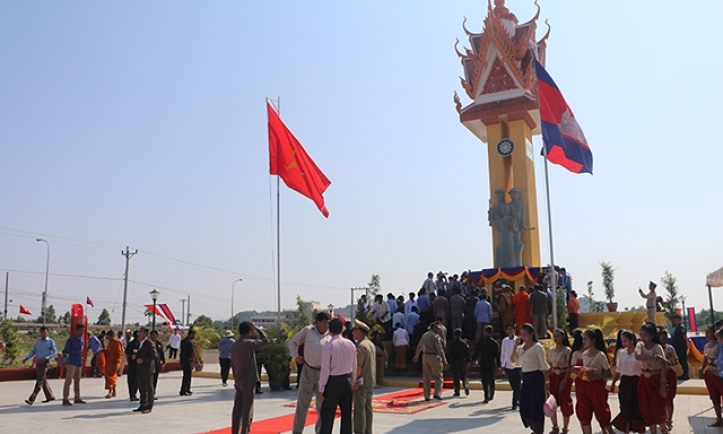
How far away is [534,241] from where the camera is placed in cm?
2689

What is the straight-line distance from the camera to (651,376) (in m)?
7.44

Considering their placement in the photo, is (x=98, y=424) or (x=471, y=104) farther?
(x=471, y=104)

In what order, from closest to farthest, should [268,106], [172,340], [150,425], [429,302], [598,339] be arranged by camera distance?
[598,339]
[150,425]
[268,106]
[429,302]
[172,340]

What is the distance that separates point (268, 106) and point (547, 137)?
668cm

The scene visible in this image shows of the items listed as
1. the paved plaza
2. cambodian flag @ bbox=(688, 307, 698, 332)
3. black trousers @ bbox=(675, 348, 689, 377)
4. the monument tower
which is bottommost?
the paved plaza

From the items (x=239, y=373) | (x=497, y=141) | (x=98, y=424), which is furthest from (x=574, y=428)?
(x=497, y=141)

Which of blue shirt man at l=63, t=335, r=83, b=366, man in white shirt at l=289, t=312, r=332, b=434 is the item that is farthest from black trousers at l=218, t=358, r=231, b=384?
man in white shirt at l=289, t=312, r=332, b=434

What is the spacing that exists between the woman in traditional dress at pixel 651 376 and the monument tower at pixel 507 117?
18605mm

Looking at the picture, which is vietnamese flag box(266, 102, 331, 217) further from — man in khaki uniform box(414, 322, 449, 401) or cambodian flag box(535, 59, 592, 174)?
cambodian flag box(535, 59, 592, 174)

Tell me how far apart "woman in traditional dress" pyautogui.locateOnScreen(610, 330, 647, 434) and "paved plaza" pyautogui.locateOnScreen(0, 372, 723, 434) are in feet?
4.17

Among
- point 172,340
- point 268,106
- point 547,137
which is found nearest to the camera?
point 547,137

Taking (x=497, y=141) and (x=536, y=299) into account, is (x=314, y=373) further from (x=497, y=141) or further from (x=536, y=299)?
(x=497, y=141)

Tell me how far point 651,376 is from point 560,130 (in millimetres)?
8250

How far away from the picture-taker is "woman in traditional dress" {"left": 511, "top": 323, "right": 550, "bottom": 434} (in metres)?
7.93
